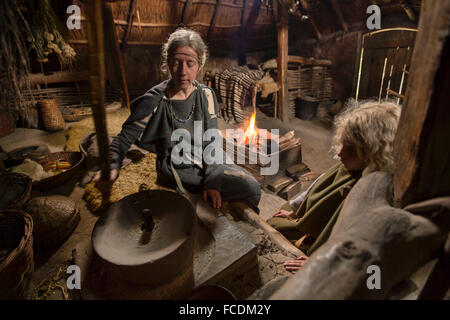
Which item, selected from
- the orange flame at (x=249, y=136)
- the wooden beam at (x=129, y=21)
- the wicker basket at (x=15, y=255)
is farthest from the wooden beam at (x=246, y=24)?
the wicker basket at (x=15, y=255)

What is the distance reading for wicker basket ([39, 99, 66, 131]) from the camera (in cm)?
539

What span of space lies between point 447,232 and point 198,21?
8.54 m

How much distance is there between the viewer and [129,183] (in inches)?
122

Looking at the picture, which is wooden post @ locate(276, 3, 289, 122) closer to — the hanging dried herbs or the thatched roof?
the thatched roof

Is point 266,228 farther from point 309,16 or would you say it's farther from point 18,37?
point 309,16

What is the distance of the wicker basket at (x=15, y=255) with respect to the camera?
5.37 feet

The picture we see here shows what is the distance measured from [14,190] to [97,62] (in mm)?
2291

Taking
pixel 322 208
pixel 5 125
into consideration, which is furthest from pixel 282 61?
pixel 5 125

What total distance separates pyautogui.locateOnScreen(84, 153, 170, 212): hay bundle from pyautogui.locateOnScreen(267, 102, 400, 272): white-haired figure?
1.70 metres

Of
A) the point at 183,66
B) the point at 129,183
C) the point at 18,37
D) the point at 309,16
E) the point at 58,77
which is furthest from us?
the point at 309,16

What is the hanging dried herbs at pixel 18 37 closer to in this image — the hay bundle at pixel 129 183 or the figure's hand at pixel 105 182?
the figure's hand at pixel 105 182

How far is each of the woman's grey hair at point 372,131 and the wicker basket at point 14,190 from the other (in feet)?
10.2
